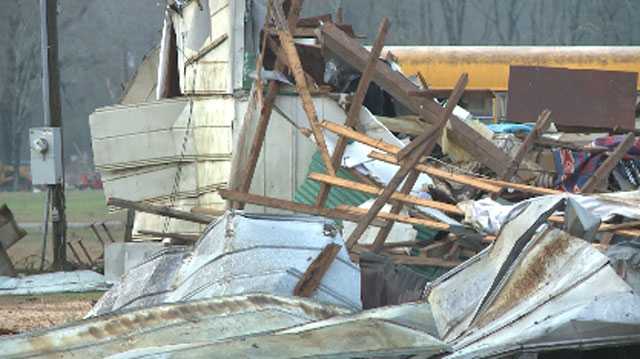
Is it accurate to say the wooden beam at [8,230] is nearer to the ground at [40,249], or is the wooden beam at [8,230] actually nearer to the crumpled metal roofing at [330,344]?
the ground at [40,249]

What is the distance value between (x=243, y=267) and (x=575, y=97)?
31.7 feet

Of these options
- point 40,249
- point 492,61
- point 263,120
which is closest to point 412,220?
point 263,120

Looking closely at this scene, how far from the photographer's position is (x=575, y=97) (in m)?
17.0

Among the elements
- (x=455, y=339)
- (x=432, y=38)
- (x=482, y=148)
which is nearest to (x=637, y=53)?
(x=482, y=148)

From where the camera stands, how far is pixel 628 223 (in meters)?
10.3

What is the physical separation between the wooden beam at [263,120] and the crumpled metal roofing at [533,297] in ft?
17.7

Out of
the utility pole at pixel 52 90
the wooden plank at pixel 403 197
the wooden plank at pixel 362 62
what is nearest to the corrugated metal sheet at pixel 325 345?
the wooden plank at pixel 403 197

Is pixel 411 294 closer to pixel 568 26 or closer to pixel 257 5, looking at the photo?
pixel 257 5

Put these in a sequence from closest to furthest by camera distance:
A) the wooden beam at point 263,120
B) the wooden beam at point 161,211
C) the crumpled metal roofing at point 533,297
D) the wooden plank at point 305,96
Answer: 1. the crumpled metal roofing at point 533,297
2. the wooden beam at point 161,211
3. the wooden plank at point 305,96
4. the wooden beam at point 263,120

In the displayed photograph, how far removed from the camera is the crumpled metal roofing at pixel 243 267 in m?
7.90

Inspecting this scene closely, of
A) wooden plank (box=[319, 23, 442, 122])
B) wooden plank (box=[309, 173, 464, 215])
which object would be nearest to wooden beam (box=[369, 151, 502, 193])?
wooden plank (box=[309, 173, 464, 215])

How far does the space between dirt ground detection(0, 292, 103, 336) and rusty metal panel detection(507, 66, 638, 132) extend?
5970mm

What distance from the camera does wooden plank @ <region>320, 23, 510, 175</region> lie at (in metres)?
13.2

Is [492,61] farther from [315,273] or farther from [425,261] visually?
[315,273]
